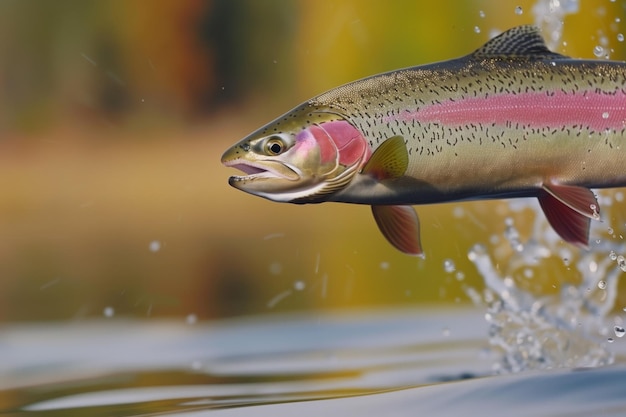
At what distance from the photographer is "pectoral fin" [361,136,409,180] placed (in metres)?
1.08

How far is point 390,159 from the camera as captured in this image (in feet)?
3.55

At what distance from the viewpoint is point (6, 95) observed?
246cm

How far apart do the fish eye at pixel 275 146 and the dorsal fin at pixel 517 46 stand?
0.26 metres

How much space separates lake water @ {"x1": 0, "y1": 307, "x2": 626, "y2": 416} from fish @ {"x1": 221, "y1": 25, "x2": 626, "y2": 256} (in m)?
0.50

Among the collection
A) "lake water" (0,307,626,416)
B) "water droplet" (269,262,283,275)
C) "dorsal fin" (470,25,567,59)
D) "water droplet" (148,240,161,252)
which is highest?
"water droplet" (148,240,161,252)

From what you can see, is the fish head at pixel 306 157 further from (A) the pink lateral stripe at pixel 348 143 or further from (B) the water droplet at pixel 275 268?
(B) the water droplet at pixel 275 268

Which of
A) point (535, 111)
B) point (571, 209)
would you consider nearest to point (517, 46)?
point (535, 111)

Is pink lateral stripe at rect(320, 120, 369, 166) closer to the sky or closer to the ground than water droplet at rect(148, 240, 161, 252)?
closer to the ground

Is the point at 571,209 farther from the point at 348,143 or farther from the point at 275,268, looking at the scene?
the point at 275,268

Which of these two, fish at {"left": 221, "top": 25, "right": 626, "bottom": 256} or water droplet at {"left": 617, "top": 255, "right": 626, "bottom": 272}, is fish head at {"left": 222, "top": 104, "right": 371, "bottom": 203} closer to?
fish at {"left": 221, "top": 25, "right": 626, "bottom": 256}

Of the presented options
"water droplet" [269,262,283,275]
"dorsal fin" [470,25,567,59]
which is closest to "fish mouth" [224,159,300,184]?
"dorsal fin" [470,25,567,59]

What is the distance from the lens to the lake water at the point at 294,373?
1648 mm

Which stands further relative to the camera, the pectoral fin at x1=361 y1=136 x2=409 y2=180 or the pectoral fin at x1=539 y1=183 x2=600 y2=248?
the pectoral fin at x1=539 y1=183 x2=600 y2=248

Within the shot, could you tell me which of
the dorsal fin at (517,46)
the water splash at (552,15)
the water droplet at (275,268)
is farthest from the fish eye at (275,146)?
the water droplet at (275,268)
